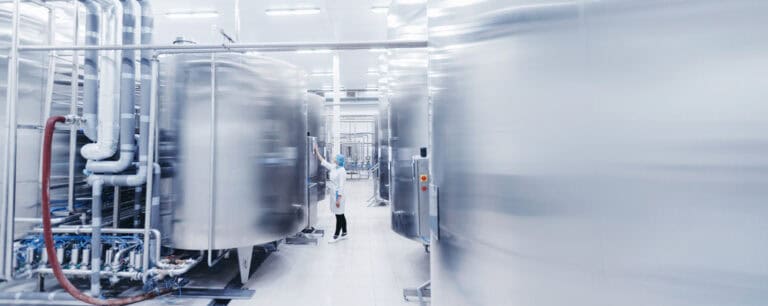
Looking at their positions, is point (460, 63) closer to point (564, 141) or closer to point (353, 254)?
point (564, 141)

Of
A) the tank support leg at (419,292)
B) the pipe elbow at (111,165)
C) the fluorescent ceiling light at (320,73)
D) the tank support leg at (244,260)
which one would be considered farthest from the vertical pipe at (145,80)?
the fluorescent ceiling light at (320,73)

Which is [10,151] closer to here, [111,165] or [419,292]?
[111,165]

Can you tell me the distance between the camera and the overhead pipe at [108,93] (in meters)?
2.81

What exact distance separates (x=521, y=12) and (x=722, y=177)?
64 centimetres

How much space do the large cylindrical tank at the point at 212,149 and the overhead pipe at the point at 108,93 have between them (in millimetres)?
361

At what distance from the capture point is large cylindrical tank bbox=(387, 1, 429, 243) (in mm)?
3441

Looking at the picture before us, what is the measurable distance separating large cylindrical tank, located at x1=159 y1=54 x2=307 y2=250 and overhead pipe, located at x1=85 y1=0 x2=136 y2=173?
268mm

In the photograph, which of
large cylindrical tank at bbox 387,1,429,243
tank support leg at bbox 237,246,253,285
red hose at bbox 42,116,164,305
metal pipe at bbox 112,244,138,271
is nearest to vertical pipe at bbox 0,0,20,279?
red hose at bbox 42,116,164,305

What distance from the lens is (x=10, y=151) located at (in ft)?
8.80

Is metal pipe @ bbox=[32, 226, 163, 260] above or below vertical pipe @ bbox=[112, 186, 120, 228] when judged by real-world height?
below

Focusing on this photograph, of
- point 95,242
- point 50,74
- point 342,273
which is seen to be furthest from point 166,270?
point 50,74

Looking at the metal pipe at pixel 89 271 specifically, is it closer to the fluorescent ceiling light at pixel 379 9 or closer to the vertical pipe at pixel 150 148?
the vertical pipe at pixel 150 148

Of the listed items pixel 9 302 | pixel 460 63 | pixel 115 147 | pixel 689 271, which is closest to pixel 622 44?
pixel 689 271

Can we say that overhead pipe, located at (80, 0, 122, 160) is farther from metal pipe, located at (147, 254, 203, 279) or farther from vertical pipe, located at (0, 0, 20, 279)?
metal pipe, located at (147, 254, 203, 279)
